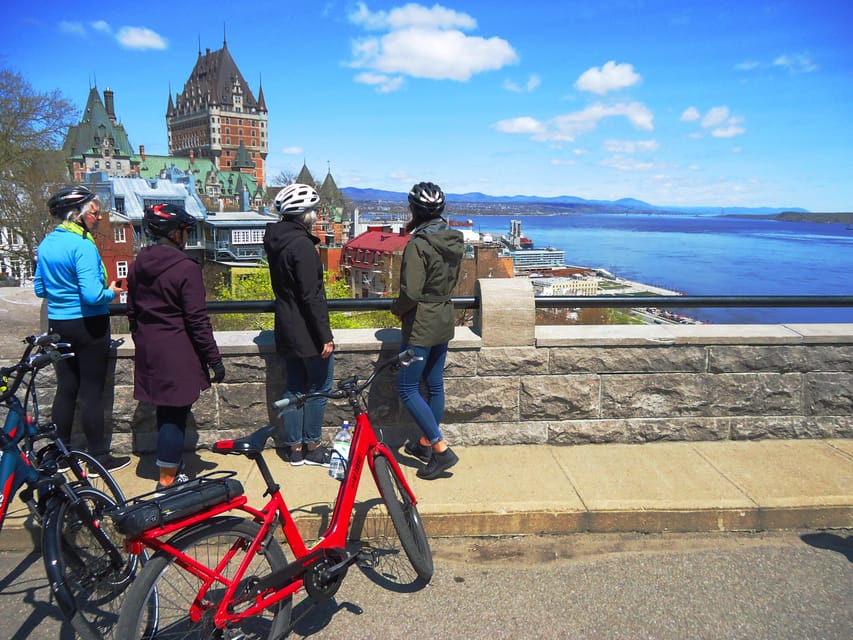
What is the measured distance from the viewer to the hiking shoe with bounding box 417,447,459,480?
453 centimetres

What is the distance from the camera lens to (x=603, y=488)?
4406 millimetres

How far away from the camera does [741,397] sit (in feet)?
17.2

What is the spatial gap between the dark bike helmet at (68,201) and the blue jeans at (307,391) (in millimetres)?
1628

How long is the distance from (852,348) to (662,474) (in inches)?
79.2

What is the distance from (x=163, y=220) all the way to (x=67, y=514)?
1649 millimetres

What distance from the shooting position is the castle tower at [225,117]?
172m

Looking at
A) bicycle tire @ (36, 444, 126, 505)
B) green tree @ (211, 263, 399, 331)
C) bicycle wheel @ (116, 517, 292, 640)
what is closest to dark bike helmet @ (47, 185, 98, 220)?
bicycle tire @ (36, 444, 126, 505)

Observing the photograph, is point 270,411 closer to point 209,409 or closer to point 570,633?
point 209,409

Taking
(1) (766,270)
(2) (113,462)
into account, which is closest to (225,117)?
(1) (766,270)

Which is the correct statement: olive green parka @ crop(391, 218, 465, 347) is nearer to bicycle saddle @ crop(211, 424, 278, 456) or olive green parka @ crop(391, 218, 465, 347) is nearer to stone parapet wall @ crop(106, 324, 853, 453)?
stone parapet wall @ crop(106, 324, 853, 453)

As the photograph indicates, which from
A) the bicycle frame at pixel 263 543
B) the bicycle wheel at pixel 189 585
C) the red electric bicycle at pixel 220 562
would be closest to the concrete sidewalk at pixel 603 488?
the bicycle frame at pixel 263 543

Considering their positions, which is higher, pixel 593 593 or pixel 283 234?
pixel 283 234

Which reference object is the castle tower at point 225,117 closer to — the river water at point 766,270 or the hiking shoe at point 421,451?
the river water at point 766,270

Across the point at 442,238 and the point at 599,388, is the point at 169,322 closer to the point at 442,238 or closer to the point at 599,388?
the point at 442,238
